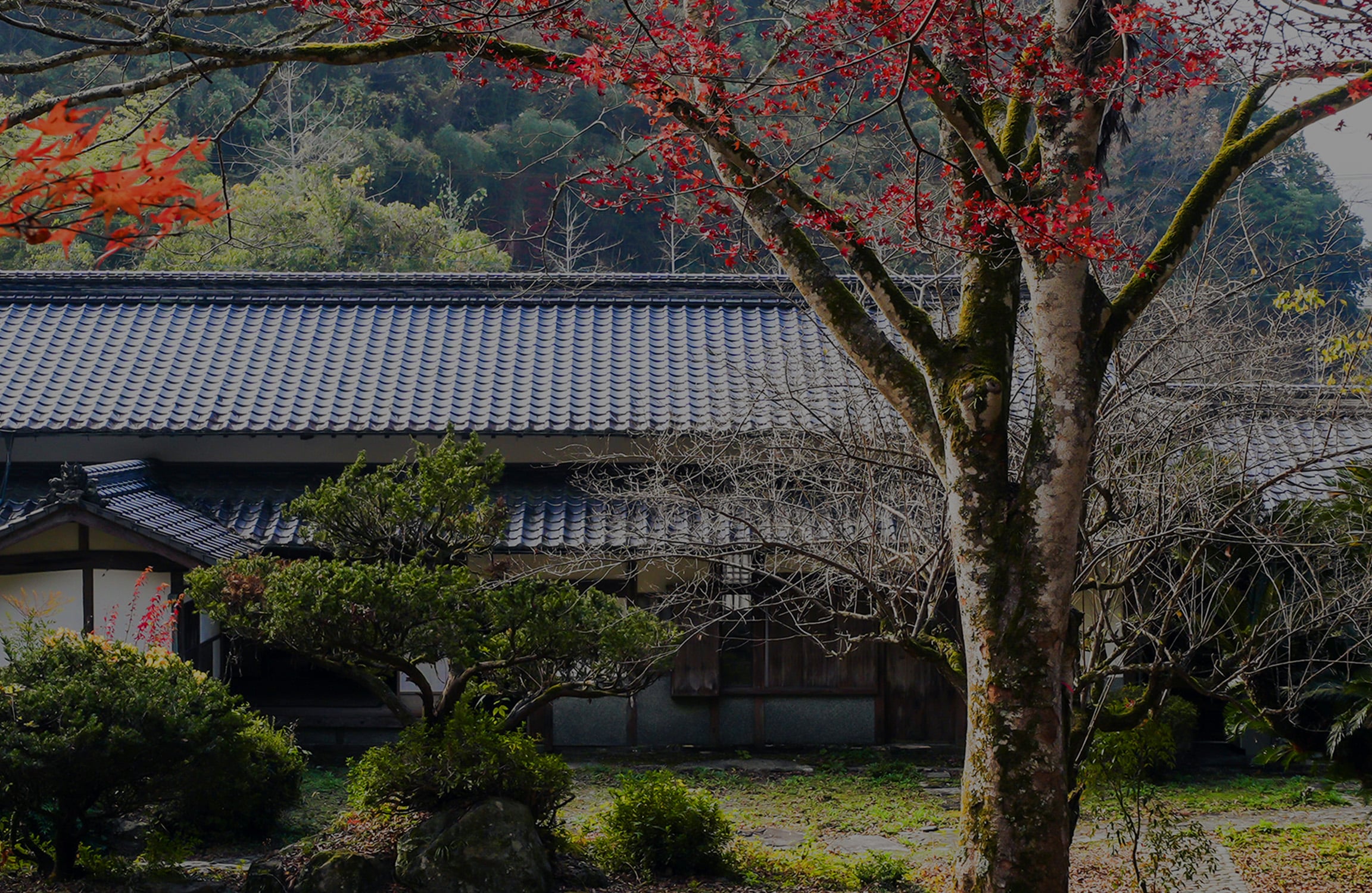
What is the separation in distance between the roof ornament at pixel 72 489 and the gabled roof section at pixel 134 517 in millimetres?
10

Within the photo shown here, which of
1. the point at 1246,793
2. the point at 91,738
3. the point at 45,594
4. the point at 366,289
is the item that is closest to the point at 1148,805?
the point at 1246,793

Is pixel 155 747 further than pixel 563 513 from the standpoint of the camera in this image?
No

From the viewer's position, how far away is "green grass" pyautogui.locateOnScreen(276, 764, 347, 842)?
911cm

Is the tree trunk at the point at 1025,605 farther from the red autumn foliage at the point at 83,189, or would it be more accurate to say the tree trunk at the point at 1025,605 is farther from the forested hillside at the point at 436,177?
the forested hillside at the point at 436,177

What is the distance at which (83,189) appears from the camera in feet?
8.05

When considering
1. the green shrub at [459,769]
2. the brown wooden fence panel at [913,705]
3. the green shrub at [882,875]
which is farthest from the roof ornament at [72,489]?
the brown wooden fence panel at [913,705]

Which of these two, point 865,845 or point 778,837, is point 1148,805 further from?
point 778,837

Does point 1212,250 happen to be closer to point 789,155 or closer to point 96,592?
point 789,155

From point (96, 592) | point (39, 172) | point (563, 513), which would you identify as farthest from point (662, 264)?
point (39, 172)

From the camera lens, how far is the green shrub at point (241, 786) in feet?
23.1

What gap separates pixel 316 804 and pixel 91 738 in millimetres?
3711

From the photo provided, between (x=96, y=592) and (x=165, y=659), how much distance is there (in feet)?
9.91

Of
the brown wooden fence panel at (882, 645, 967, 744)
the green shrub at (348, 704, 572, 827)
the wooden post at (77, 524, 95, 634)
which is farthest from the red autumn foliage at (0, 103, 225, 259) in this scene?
the brown wooden fence panel at (882, 645, 967, 744)

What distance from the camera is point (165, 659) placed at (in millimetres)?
8352
